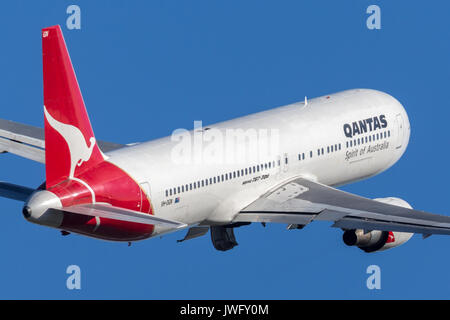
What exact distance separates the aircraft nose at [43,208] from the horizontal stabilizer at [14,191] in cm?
579

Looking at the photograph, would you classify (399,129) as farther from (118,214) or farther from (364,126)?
(118,214)

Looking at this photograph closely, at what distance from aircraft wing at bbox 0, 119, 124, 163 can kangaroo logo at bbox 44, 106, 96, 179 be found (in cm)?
950

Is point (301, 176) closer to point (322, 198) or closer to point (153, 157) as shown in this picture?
point (322, 198)

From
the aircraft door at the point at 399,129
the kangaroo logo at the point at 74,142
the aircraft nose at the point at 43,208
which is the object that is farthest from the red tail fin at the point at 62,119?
the aircraft door at the point at 399,129

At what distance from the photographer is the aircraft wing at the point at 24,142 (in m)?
83.4

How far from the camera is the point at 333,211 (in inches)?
3012

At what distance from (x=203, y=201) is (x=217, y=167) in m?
1.79

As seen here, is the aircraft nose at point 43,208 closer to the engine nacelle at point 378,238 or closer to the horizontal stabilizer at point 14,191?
the horizontal stabilizer at point 14,191

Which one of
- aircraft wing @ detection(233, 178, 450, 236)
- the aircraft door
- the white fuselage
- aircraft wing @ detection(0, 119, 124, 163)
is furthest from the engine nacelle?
aircraft wing @ detection(0, 119, 124, 163)

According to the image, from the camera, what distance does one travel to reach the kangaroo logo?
7150 cm

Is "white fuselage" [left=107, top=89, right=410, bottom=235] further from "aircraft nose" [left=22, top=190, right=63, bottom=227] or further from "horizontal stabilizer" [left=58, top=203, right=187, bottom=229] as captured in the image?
"aircraft nose" [left=22, top=190, right=63, bottom=227]

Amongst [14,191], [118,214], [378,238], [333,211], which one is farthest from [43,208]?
[378,238]

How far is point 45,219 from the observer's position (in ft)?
234

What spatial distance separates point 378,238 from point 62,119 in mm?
19107
